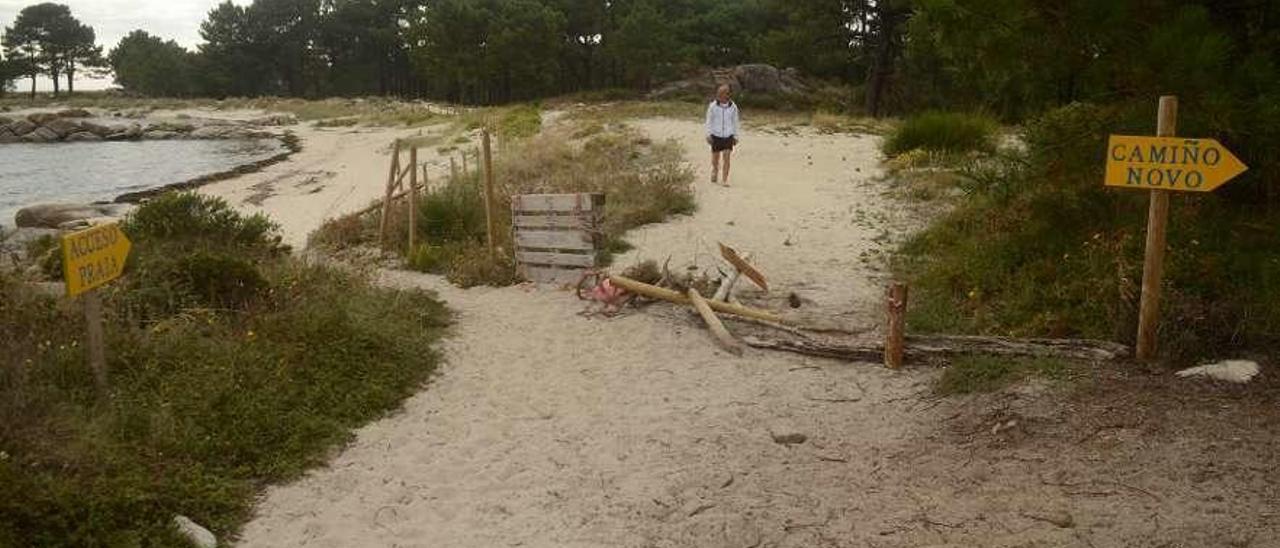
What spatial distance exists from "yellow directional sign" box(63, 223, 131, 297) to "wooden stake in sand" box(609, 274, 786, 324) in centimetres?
431

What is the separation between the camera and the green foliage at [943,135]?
17828 mm

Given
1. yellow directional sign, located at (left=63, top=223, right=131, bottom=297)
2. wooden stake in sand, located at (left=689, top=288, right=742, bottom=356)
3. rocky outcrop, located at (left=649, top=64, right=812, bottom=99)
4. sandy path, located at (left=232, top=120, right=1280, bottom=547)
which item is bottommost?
sandy path, located at (left=232, top=120, right=1280, bottom=547)

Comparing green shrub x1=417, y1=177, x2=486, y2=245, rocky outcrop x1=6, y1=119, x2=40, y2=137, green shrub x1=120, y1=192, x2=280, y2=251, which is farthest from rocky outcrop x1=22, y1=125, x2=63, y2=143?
green shrub x1=417, y1=177, x2=486, y2=245

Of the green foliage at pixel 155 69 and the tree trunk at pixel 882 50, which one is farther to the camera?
the green foliage at pixel 155 69

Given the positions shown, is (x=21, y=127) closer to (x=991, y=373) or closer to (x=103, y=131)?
(x=103, y=131)

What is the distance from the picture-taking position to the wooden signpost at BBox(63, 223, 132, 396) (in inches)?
230

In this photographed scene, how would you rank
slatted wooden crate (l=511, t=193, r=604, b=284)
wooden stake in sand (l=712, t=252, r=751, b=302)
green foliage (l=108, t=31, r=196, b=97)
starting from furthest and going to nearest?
green foliage (l=108, t=31, r=196, b=97), slatted wooden crate (l=511, t=193, r=604, b=284), wooden stake in sand (l=712, t=252, r=751, b=302)

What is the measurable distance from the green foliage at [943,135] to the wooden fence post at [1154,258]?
38.0 ft

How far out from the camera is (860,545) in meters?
4.75

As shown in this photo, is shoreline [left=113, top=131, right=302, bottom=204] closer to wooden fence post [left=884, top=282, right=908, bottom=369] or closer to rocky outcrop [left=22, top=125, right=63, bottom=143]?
wooden fence post [left=884, top=282, right=908, bottom=369]

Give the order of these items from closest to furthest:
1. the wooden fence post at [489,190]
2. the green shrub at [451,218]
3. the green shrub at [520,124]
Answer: the wooden fence post at [489,190] → the green shrub at [451,218] → the green shrub at [520,124]

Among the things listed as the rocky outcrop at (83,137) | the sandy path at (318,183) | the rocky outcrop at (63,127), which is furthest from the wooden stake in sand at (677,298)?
the rocky outcrop at (63,127)

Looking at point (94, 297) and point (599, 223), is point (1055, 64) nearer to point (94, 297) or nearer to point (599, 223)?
point (599, 223)

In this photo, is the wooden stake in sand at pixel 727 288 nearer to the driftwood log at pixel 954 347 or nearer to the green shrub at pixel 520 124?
the driftwood log at pixel 954 347
